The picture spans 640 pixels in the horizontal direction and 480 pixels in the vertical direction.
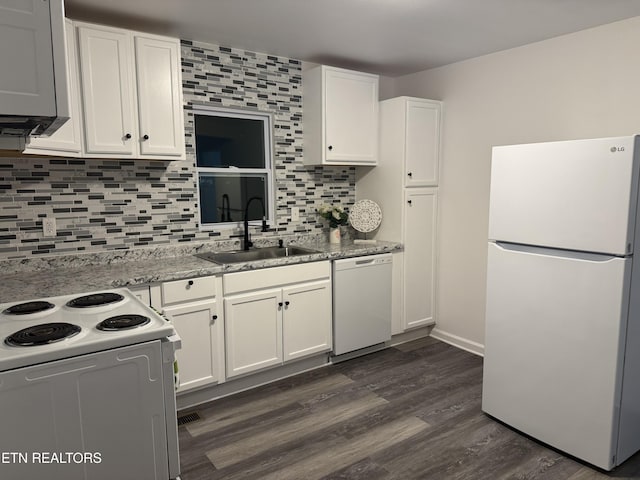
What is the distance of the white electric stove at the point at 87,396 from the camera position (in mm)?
1356

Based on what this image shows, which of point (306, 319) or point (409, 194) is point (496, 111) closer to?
point (409, 194)

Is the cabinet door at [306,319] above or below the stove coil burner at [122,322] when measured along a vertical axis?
below

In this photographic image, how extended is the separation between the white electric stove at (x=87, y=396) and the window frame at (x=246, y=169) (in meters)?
1.72

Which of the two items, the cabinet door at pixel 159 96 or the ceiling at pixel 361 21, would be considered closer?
the ceiling at pixel 361 21

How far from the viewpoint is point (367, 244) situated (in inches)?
148

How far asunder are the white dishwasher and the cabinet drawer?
0.99m

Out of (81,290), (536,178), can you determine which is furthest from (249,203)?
(536,178)

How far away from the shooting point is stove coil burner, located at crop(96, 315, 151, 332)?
62.1 inches

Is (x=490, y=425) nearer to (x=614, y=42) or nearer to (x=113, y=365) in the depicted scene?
(x=113, y=365)

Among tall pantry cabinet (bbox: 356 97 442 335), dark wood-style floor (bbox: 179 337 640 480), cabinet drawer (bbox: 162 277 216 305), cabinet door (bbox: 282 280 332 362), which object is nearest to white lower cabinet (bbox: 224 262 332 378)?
cabinet door (bbox: 282 280 332 362)

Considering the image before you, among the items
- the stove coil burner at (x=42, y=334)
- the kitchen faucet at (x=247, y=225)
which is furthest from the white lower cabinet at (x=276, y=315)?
the stove coil burner at (x=42, y=334)

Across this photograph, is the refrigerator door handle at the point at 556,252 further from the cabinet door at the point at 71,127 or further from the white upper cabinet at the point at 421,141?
the cabinet door at the point at 71,127

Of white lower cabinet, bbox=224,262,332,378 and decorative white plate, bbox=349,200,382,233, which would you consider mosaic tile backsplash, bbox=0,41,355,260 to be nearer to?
decorative white plate, bbox=349,200,382,233

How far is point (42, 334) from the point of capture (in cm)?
150
